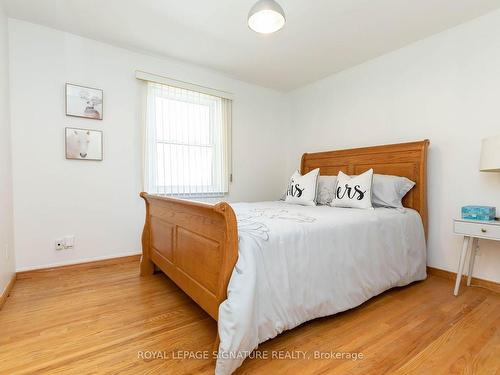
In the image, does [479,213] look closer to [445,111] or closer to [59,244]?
[445,111]

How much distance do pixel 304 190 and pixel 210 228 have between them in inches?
62.7

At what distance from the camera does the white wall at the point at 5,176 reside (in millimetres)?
2000

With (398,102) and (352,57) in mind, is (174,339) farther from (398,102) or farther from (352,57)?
(352,57)

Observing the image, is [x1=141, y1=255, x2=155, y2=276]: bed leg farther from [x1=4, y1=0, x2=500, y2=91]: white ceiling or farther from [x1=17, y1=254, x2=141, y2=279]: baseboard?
[x1=4, y1=0, x2=500, y2=91]: white ceiling

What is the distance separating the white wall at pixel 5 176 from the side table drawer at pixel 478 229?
3.57 m

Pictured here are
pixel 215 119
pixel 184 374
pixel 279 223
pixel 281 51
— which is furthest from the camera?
pixel 215 119

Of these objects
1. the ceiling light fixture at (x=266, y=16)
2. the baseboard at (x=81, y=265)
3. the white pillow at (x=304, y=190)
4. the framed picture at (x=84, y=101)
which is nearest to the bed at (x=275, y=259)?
the baseboard at (x=81, y=265)

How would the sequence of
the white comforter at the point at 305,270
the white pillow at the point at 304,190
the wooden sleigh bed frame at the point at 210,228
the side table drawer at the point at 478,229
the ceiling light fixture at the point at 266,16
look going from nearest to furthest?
the white comforter at the point at 305,270, the wooden sleigh bed frame at the point at 210,228, the ceiling light fixture at the point at 266,16, the side table drawer at the point at 478,229, the white pillow at the point at 304,190

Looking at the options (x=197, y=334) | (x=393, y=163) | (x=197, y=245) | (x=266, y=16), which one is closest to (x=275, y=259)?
(x=197, y=245)

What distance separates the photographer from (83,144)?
8.78 feet

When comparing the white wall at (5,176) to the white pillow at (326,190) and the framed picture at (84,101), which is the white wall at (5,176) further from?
the white pillow at (326,190)

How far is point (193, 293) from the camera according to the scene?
1.69 m

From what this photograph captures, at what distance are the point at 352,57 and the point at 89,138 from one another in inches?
122

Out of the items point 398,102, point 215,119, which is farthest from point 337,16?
point 215,119
